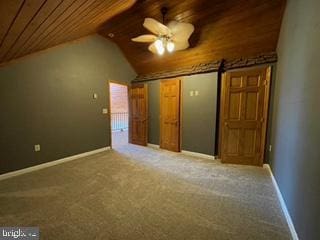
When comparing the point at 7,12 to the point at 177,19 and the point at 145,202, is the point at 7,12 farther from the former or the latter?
the point at 177,19

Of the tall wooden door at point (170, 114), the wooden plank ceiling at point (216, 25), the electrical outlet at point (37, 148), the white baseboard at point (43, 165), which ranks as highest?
the wooden plank ceiling at point (216, 25)

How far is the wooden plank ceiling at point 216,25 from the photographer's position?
8.98ft

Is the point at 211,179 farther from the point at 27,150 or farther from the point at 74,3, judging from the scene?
the point at 27,150

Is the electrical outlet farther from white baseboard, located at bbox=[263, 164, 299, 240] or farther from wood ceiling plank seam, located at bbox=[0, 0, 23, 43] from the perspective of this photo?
white baseboard, located at bbox=[263, 164, 299, 240]

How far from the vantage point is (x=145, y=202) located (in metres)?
2.31

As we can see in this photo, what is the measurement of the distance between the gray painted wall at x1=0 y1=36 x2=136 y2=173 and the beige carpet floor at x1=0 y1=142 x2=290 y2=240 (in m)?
0.53

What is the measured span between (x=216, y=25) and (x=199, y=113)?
6.33ft

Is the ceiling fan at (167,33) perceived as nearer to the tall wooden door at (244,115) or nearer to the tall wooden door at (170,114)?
the tall wooden door at (244,115)

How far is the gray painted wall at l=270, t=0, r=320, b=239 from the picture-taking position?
138cm

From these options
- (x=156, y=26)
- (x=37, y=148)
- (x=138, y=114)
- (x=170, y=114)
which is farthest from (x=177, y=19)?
(x=37, y=148)

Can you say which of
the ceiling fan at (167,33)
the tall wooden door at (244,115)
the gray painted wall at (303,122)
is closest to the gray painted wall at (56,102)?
the ceiling fan at (167,33)

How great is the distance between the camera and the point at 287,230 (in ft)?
5.90

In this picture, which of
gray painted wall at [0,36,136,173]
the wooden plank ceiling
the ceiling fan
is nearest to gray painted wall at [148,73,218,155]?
the wooden plank ceiling

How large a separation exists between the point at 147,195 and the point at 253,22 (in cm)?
340
